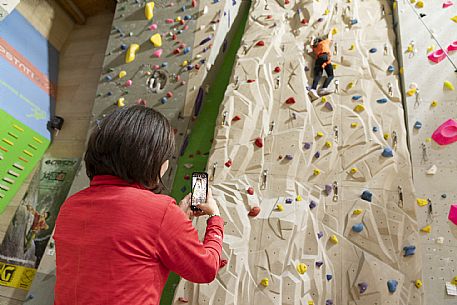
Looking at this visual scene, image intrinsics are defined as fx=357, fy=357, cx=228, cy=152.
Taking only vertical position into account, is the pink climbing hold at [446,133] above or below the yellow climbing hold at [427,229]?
above

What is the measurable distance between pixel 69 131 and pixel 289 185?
250 cm

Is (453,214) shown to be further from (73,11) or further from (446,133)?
(73,11)

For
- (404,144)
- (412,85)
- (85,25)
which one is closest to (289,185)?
(404,144)

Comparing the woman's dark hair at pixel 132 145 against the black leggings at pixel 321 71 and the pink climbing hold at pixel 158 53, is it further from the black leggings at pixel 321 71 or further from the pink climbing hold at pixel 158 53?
the pink climbing hold at pixel 158 53

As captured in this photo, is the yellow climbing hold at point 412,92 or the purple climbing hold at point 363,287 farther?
the yellow climbing hold at point 412,92

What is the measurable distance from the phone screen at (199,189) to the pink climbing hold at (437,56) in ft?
7.15

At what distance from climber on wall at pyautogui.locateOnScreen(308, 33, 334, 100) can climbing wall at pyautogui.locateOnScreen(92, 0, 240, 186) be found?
97cm

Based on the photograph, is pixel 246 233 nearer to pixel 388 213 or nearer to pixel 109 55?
pixel 388 213

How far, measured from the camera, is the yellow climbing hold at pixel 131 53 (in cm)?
346

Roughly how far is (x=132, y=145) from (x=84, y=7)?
439 centimetres

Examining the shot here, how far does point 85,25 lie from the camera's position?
4.66 meters

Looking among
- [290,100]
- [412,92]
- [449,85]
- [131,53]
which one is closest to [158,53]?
[131,53]

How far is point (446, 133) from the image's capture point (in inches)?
92.7

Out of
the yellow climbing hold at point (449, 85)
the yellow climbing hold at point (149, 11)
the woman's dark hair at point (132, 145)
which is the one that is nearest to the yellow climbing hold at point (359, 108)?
the yellow climbing hold at point (449, 85)
